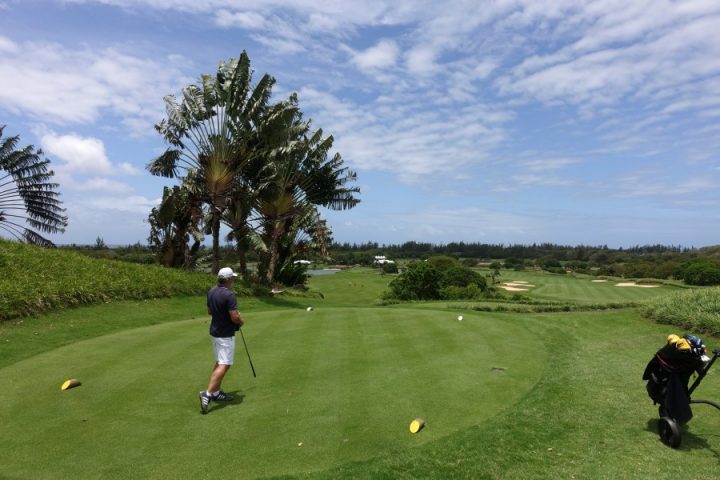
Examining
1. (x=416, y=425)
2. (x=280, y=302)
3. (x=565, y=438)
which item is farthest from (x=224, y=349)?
(x=280, y=302)

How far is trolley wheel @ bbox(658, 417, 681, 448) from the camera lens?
5.84m

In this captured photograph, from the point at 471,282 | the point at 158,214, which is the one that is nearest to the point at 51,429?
the point at 158,214

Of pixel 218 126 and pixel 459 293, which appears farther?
pixel 459 293

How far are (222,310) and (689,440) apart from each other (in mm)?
6709

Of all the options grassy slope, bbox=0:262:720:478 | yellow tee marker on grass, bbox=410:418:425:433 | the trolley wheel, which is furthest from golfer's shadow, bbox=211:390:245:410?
the trolley wheel

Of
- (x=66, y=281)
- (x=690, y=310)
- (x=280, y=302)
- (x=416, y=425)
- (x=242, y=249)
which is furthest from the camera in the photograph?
(x=242, y=249)

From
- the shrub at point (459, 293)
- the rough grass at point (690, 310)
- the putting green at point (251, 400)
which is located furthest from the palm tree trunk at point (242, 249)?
the shrub at point (459, 293)

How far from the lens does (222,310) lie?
6914 mm

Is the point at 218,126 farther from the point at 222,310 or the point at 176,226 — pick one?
the point at 222,310

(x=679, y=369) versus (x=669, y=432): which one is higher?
(x=679, y=369)

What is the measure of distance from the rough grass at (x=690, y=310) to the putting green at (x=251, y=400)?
5.25 metres

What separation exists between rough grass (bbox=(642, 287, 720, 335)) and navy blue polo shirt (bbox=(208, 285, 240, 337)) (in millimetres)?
12130

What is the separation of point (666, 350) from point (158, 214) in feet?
72.1

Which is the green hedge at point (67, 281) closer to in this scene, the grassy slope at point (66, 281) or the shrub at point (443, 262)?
the grassy slope at point (66, 281)
